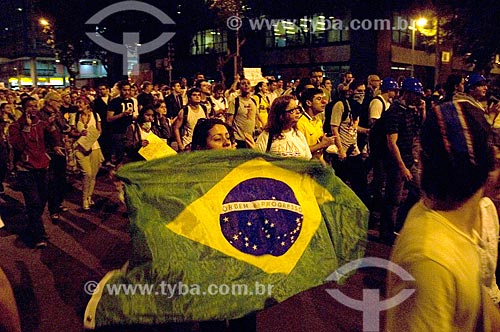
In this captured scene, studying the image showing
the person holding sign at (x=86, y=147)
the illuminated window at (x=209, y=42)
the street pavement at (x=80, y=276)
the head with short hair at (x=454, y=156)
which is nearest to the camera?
the head with short hair at (x=454, y=156)

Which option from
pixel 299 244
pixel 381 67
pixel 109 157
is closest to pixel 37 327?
pixel 299 244

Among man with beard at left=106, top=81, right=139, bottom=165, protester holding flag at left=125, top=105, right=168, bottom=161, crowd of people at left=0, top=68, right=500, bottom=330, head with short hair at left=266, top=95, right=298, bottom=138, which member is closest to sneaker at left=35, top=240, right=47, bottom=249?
crowd of people at left=0, top=68, right=500, bottom=330

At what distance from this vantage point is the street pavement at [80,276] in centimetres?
462

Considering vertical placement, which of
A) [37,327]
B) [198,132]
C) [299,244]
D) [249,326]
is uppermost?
[198,132]

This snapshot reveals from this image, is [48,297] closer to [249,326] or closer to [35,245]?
[35,245]

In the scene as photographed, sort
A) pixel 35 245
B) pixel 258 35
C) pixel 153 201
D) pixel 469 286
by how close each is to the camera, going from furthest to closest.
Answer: pixel 258 35, pixel 35 245, pixel 153 201, pixel 469 286

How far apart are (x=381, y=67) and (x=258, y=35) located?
1331cm

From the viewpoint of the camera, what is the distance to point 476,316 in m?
1.46

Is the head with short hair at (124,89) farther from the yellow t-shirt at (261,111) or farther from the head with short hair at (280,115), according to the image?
the head with short hair at (280,115)

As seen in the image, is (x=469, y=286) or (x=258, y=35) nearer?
(x=469, y=286)

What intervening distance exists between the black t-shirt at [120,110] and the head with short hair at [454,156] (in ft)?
28.4

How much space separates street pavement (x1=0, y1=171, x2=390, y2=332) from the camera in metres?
4.62

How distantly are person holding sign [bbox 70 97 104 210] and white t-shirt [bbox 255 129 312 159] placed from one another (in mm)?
4393

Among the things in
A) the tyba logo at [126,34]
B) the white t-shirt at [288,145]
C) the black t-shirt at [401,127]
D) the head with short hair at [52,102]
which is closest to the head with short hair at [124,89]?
the head with short hair at [52,102]
